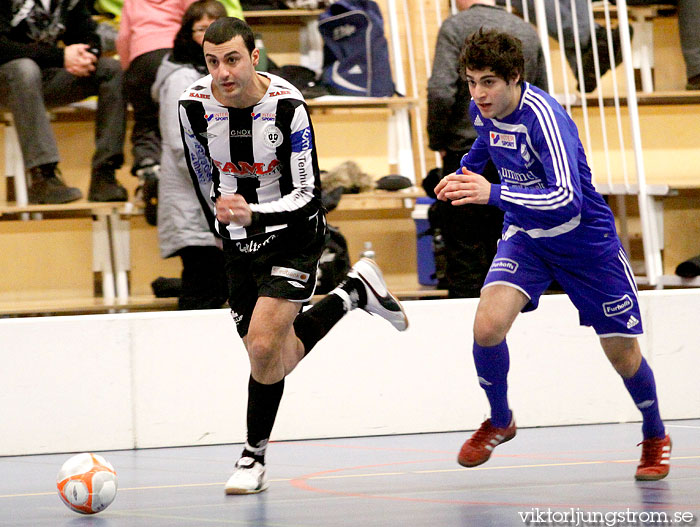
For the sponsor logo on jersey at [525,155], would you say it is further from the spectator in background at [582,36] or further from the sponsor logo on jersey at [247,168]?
the spectator in background at [582,36]

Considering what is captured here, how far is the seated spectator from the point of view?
19.2 ft

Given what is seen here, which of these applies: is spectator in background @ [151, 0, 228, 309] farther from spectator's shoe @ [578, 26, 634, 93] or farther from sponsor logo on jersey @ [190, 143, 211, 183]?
spectator's shoe @ [578, 26, 634, 93]

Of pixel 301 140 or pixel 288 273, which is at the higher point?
pixel 301 140

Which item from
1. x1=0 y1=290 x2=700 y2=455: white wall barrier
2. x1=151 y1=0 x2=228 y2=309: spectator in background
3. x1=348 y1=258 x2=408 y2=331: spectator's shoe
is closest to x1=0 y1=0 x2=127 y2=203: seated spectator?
x1=151 y1=0 x2=228 y2=309: spectator in background

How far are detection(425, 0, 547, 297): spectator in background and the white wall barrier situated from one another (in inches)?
16.0

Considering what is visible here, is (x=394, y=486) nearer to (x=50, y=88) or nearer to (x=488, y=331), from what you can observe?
(x=488, y=331)

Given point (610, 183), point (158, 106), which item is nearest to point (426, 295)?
point (610, 183)

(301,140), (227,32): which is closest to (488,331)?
(301,140)

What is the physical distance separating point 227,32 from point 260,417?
1319 mm

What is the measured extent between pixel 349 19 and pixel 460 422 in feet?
9.02

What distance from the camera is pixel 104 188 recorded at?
6070 millimetres

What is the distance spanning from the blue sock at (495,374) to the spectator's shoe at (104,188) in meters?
2.87

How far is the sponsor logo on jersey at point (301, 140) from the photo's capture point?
145 inches

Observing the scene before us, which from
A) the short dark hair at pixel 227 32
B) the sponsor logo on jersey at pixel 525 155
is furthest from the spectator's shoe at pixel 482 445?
the short dark hair at pixel 227 32
